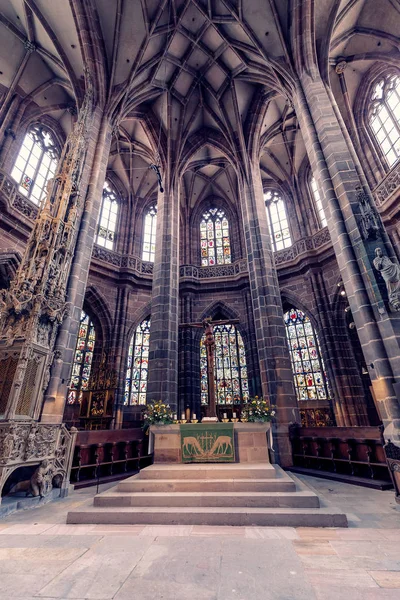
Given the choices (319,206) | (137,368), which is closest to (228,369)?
(137,368)

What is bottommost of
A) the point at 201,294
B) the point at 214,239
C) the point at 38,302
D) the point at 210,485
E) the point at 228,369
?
the point at 210,485

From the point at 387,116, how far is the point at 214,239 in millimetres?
11183

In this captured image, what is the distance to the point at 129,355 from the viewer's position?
→ 16469 mm

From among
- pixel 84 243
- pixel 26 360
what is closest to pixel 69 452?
pixel 26 360

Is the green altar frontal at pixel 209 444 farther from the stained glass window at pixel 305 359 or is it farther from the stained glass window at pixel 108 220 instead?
the stained glass window at pixel 108 220

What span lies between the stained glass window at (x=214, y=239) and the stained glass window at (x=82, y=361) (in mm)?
8265

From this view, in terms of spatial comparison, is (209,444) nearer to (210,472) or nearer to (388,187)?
(210,472)

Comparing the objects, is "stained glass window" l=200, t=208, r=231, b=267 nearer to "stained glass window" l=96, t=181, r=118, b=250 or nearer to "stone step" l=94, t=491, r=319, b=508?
"stained glass window" l=96, t=181, r=118, b=250

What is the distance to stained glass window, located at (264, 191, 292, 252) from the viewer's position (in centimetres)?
1819

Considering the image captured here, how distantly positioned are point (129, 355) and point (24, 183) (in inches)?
396

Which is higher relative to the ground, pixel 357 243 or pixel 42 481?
pixel 357 243

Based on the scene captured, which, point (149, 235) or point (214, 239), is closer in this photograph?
point (149, 235)

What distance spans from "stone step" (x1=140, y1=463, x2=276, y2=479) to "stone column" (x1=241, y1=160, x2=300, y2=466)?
4.88 meters

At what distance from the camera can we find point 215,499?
15.3ft
